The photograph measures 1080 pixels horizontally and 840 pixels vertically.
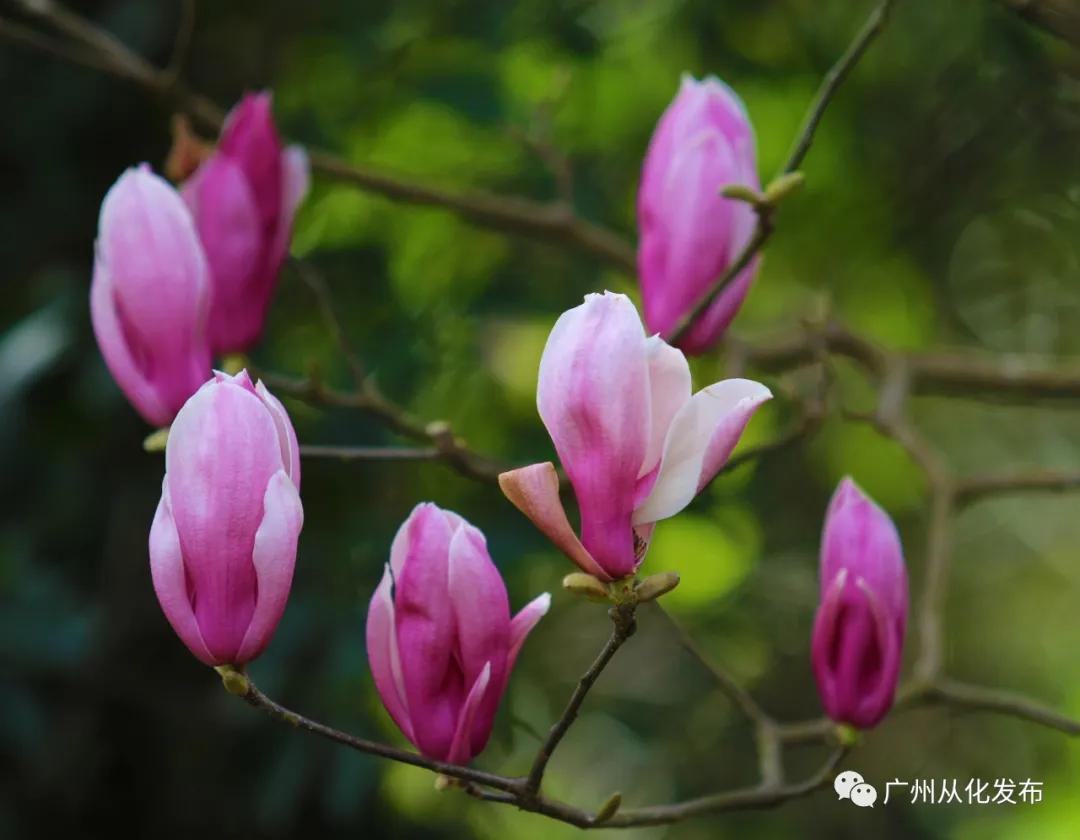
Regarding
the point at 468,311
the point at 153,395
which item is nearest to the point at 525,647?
the point at 468,311

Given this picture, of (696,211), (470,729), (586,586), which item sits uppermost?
(696,211)

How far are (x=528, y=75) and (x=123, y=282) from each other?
0.97 m

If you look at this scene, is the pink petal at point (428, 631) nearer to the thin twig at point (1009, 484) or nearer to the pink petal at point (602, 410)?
the pink petal at point (602, 410)

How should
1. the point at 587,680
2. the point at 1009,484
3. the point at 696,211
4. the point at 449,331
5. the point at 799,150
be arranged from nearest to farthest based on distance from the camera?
the point at 587,680, the point at 799,150, the point at 696,211, the point at 1009,484, the point at 449,331

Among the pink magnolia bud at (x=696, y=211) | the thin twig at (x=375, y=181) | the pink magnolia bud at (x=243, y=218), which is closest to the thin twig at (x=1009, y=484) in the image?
the thin twig at (x=375, y=181)

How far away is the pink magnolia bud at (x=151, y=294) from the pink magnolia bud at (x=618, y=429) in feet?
0.93

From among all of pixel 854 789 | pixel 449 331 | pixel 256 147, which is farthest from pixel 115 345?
pixel 449 331

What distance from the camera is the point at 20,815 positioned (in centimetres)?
152

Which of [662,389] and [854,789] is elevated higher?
[662,389]

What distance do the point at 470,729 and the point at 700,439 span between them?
7.1 inches

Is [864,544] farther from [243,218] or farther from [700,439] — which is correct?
[243,218]

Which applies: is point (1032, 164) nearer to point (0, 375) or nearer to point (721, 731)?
point (721, 731)

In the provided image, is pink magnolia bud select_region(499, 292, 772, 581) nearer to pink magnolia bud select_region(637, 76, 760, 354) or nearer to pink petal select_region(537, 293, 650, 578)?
pink petal select_region(537, 293, 650, 578)

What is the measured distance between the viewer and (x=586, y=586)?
21.7 inches
